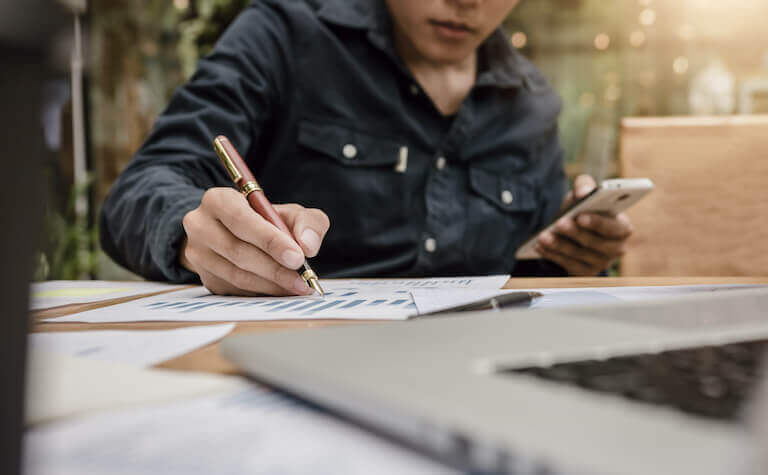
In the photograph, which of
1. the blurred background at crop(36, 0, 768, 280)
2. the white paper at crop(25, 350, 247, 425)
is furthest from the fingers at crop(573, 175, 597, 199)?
the blurred background at crop(36, 0, 768, 280)

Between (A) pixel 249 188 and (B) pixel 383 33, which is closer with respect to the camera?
(A) pixel 249 188

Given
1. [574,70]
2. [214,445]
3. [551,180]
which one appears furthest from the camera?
[574,70]

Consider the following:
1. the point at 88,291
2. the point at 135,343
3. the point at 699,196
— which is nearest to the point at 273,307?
the point at 135,343

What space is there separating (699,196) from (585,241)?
443 millimetres

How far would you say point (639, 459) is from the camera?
0.11 meters

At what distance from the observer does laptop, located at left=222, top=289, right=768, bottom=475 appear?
0.12 metres

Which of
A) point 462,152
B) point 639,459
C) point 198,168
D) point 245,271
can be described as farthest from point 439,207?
point 639,459

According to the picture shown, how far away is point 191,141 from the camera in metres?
0.81

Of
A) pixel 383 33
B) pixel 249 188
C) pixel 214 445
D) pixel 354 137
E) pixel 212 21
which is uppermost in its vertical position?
pixel 212 21

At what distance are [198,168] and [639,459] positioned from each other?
30.0 inches

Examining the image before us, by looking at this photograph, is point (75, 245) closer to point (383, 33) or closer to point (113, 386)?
point (383, 33)

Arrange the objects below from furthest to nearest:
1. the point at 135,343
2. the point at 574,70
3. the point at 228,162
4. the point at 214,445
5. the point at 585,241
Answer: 1. the point at 574,70
2. the point at 585,241
3. the point at 228,162
4. the point at 135,343
5. the point at 214,445

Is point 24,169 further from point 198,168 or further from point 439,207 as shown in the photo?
point 439,207

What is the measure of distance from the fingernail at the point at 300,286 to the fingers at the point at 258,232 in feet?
0.12
